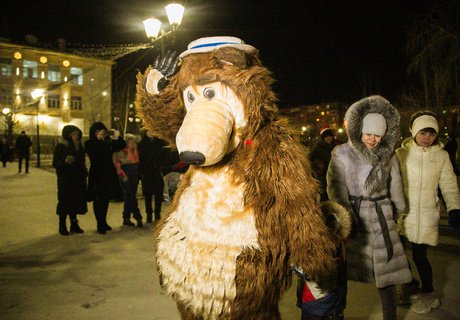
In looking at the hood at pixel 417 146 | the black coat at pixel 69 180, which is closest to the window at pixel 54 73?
the black coat at pixel 69 180

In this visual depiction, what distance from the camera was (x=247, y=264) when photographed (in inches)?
69.4

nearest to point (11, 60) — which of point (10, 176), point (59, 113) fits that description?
point (59, 113)

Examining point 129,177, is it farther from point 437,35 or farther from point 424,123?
point 437,35

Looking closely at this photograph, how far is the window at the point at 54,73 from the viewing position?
41.0 meters

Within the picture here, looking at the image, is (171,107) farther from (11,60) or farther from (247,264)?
(11,60)

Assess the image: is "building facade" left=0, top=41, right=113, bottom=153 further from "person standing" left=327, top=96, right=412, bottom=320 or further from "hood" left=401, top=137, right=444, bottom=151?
"person standing" left=327, top=96, right=412, bottom=320

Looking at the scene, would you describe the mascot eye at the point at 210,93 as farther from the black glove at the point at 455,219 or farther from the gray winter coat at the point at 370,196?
the black glove at the point at 455,219

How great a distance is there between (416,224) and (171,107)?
2614 millimetres

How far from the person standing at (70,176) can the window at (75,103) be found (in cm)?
4067

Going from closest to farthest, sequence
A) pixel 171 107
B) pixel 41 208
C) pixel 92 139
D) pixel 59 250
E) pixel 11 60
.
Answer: pixel 171 107 < pixel 59 250 < pixel 92 139 < pixel 41 208 < pixel 11 60

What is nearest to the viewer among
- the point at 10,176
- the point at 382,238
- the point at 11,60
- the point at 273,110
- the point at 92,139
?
the point at 273,110

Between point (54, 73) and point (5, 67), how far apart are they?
4840 mm

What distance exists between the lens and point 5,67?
38.1 metres

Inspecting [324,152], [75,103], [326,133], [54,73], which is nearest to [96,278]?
[324,152]
